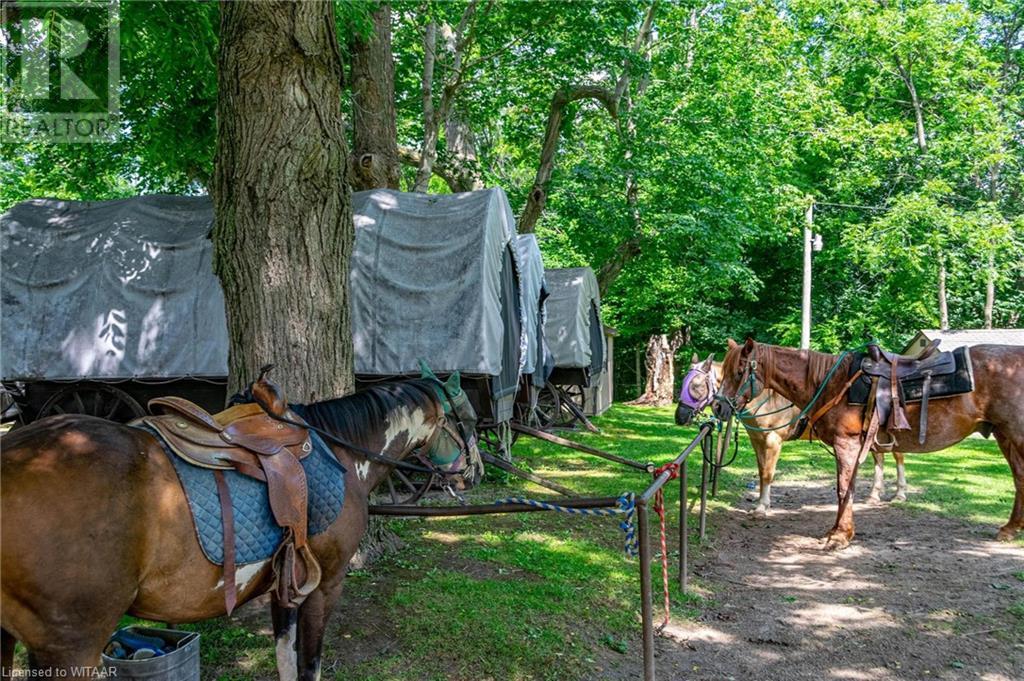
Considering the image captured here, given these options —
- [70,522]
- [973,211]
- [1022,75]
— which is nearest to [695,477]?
[70,522]

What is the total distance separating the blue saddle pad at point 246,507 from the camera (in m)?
2.60

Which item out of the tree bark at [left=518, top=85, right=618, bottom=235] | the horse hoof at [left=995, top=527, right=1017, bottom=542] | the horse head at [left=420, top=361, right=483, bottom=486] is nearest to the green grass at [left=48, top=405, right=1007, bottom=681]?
the horse hoof at [left=995, top=527, right=1017, bottom=542]

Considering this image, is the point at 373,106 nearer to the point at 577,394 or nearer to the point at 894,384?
the point at 894,384

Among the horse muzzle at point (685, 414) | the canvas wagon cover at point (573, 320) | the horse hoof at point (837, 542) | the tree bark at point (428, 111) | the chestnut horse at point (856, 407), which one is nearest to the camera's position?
the horse hoof at point (837, 542)

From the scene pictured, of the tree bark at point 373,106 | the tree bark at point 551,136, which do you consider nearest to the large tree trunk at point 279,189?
the tree bark at point 373,106

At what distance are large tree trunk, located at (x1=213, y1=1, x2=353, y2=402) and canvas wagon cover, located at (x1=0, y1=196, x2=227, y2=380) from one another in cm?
286

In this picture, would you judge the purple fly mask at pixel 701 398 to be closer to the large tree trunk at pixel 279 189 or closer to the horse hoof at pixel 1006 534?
the horse hoof at pixel 1006 534

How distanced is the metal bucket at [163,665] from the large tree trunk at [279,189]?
182 centimetres

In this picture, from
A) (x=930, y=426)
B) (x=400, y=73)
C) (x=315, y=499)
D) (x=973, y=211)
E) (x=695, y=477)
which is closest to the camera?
(x=315, y=499)

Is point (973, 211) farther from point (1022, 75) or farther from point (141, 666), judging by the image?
Result: point (141, 666)

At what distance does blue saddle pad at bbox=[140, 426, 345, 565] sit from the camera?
8.54 feet

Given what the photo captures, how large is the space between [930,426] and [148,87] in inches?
361

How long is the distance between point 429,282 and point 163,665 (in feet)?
15.2

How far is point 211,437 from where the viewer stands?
2.78 meters
